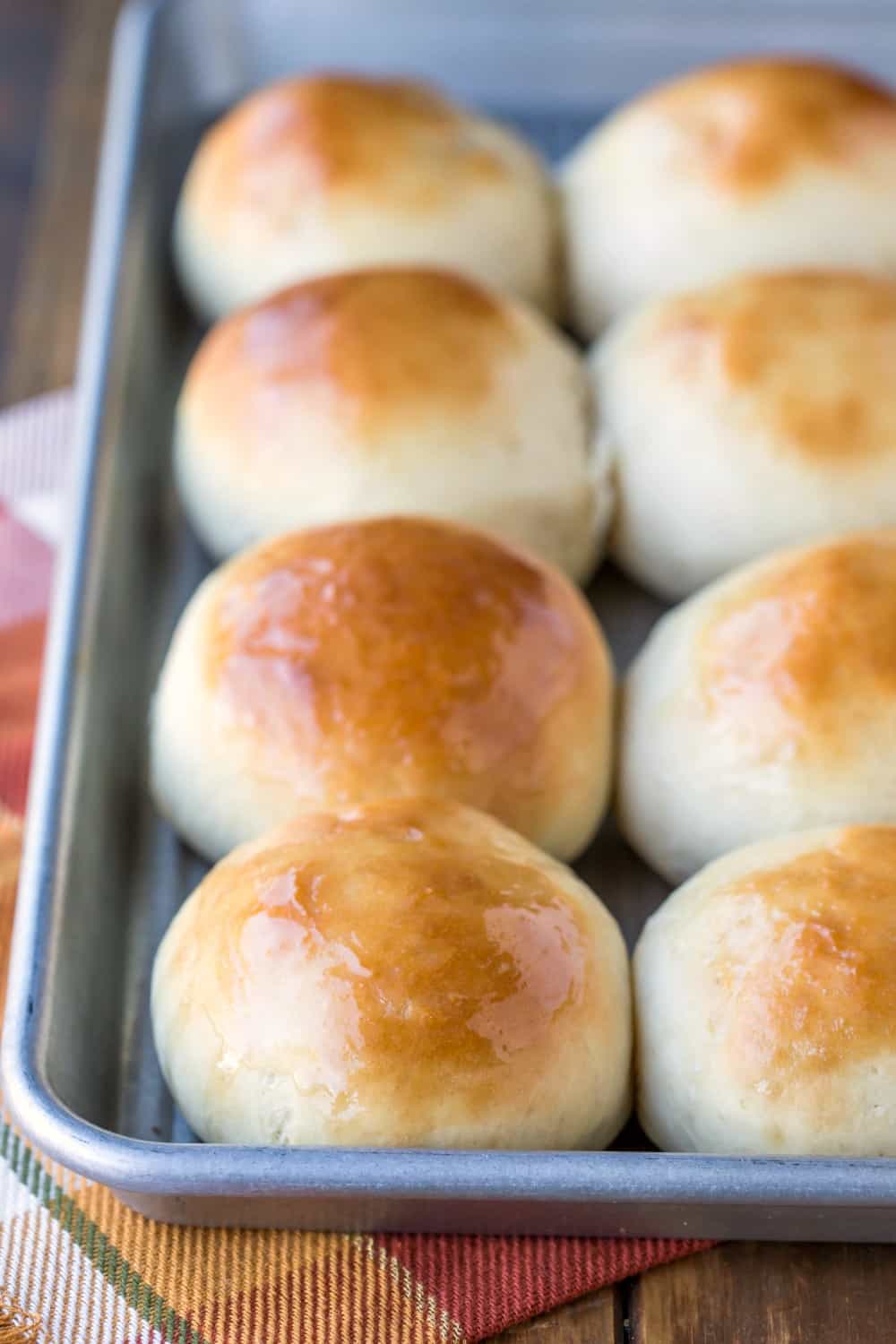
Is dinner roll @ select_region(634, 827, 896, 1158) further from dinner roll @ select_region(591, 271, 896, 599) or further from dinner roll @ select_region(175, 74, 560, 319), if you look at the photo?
dinner roll @ select_region(175, 74, 560, 319)

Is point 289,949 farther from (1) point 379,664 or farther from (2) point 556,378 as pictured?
(2) point 556,378

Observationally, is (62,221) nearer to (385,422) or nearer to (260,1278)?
(385,422)

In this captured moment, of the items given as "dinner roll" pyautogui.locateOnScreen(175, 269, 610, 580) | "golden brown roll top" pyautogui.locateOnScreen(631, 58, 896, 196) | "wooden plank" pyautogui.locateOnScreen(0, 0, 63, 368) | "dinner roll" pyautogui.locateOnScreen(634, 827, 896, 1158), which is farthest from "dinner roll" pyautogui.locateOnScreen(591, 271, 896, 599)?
"wooden plank" pyautogui.locateOnScreen(0, 0, 63, 368)

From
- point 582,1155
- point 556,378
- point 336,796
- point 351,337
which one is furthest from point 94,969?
point 556,378

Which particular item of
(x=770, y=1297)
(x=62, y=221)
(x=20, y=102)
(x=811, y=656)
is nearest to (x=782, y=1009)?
(x=770, y=1297)

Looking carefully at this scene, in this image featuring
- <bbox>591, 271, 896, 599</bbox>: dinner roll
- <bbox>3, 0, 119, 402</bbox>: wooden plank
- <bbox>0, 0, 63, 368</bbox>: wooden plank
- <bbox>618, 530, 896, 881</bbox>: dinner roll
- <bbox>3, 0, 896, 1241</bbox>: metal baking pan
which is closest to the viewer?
<bbox>3, 0, 896, 1241</bbox>: metal baking pan

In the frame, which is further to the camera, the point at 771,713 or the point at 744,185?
the point at 744,185
